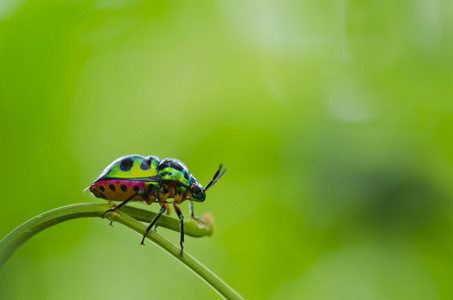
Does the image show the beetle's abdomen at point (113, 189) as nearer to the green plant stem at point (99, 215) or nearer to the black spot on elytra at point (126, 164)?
the black spot on elytra at point (126, 164)

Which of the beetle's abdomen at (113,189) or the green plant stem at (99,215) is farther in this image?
the beetle's abdomen at (113,189)

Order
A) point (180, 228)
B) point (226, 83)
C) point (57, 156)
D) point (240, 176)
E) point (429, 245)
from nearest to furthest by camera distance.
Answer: point (180, 228), point (57, 156), point (429, 245), point (240, 176), point (226, 83)

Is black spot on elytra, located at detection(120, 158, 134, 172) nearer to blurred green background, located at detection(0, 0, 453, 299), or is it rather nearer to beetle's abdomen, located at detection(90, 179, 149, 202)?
beetle's abdomen, located at detection(90, 179, 149, 202)

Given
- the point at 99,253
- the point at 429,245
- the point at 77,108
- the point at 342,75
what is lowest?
the point at 429,245

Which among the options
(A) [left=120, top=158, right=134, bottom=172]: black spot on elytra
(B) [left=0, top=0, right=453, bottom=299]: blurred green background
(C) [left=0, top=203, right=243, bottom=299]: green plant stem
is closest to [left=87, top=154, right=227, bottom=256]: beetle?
(A) [left=120, top=158, right=134, bottom=172]: black spot on elytra

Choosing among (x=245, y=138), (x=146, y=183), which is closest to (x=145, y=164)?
(x=146, y=183)

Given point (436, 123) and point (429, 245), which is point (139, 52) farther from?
point (429, 245)

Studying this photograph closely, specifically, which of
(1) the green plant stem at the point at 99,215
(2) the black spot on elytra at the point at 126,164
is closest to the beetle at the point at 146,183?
(2) the black spot on elytra at the point at 126,164

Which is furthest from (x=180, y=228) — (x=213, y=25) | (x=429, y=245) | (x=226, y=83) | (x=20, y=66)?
(x=213, y=25)

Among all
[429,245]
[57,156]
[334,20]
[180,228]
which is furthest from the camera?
[334,20]
